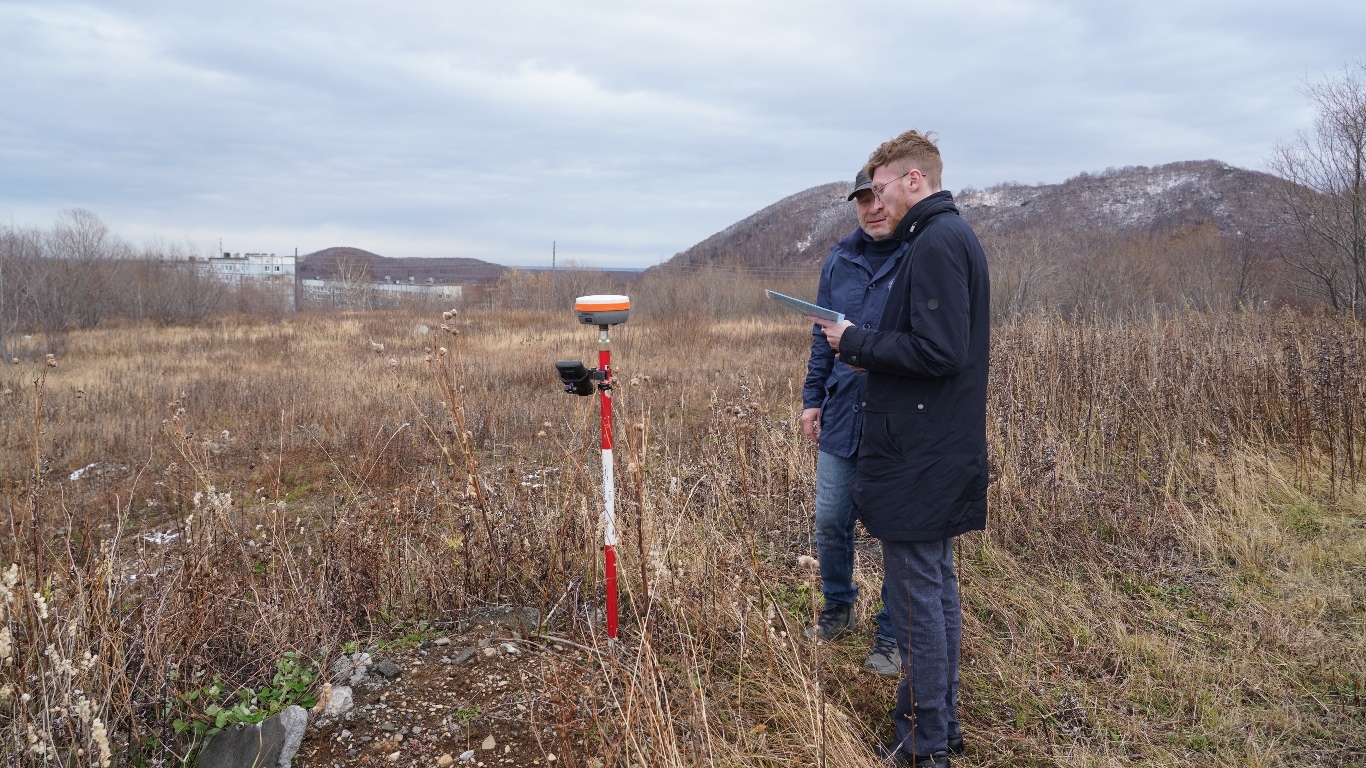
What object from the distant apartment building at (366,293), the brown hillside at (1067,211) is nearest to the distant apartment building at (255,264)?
the distant apartment building at (366,293)

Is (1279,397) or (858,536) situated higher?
(1279,397)

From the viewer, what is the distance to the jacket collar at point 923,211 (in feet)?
7.50

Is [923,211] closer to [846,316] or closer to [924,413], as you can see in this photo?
[924,413]

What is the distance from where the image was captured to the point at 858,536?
15.7 ft

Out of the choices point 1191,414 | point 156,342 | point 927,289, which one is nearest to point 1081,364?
point 1191,414

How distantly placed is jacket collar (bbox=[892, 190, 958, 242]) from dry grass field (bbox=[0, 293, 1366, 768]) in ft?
4.00

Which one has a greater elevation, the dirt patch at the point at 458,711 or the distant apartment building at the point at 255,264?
the distant apartment building at the point at 255,264

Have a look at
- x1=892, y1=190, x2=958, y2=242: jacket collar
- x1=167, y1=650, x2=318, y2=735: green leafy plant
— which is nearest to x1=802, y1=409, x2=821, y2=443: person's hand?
x1=892, y1=190, x2=958, y2=242: jacket collar

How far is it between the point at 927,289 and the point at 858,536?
9.61 feet

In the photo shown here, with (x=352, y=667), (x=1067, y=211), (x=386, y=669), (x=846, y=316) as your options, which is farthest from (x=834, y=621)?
(x=1067, y=211)

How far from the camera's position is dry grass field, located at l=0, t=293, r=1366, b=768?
2555 millimetres

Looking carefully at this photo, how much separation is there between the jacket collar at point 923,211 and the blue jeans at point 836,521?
104cm

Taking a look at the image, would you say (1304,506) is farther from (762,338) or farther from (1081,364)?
(762,338)

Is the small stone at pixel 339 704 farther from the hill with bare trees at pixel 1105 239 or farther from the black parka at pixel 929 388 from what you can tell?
Answer: the hill with bare trees at pixel 1105 239
